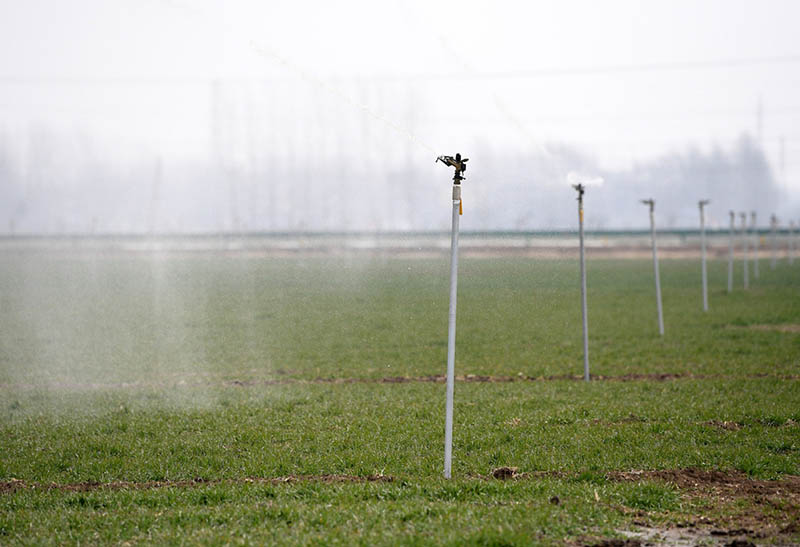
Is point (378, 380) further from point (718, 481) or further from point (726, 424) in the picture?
point (718, 481)

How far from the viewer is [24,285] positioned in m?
30.2

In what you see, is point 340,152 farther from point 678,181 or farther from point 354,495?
point 678,181

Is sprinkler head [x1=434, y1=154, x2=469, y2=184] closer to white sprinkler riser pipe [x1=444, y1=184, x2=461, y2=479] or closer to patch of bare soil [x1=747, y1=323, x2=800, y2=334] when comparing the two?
white sprinkler riser pipe [x1=444, y1=184, x2=461, y2=479]

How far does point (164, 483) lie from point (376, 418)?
161 inches

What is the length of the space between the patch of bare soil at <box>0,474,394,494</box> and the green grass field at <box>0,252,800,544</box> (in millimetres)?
35

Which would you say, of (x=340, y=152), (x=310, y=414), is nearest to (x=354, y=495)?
(x=310, y=414)

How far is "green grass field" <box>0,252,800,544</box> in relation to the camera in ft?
24.7

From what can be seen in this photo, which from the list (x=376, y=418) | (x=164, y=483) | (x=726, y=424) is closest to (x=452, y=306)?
(x=164, y=483)

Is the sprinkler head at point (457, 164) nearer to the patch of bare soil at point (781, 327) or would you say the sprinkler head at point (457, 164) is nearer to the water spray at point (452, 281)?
the water spray at point (452, 281)

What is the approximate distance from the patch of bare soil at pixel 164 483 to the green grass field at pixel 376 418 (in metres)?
0.03

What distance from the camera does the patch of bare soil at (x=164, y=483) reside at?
8812 mm

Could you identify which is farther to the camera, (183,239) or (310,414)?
(183,239)

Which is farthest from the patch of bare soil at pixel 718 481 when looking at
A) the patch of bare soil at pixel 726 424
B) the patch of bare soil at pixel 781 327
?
the patch of bare soil at pixel 781 327

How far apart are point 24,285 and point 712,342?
24.9m
